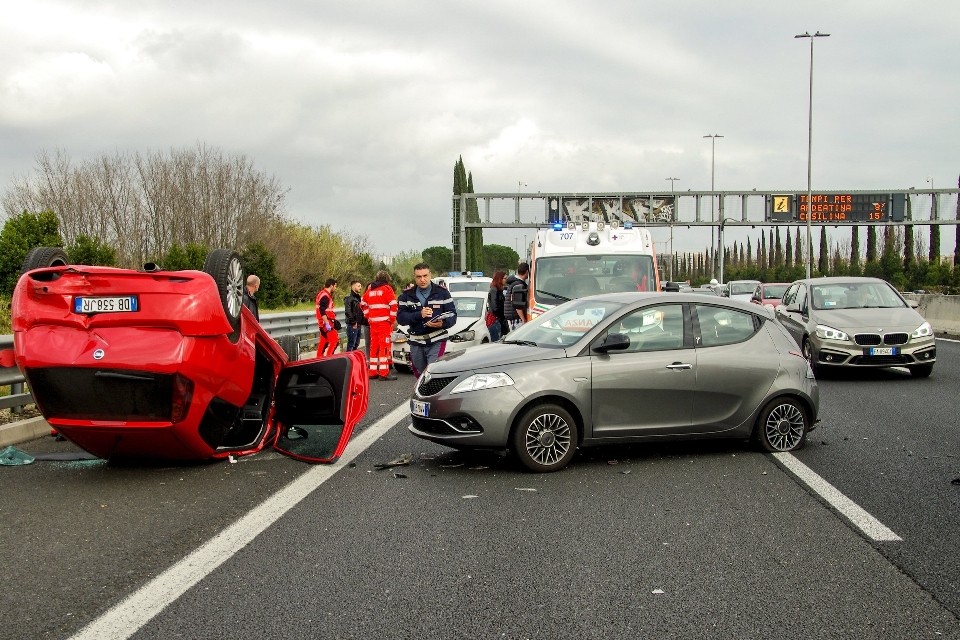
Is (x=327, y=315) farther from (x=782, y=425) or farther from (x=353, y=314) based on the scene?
(x=782, y=425)

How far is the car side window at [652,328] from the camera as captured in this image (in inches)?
306

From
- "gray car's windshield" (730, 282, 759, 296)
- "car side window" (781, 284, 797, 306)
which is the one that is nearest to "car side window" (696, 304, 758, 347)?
"car side window" (781, 284, 797, 306)

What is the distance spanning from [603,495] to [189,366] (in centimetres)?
A: 304

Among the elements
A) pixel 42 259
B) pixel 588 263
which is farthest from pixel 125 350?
pixel 588 263

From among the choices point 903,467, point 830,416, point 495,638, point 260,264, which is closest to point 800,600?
point 495,638

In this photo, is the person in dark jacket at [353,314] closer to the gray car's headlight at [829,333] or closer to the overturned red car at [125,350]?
the gray car's headlight at [829,333]

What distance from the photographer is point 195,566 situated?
190 inches

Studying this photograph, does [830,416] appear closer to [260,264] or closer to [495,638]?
[495,638]

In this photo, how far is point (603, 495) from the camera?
21.4 feet

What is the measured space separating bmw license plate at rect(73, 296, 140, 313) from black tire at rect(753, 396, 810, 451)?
520 cm

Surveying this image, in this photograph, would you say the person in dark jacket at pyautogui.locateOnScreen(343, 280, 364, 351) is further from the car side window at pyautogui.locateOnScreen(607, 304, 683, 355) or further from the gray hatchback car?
the car side window at pyautogui.locateOnScreen(607, 304, 683, 355)

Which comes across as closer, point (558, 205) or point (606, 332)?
point (606, 332)

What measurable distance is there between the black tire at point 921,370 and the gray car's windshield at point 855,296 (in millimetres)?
1171

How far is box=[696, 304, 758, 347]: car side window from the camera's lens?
315 inches
